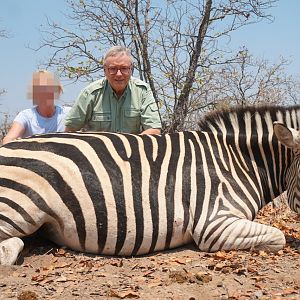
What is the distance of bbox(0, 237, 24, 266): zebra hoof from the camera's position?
11.8 feet

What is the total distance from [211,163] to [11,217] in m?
1.72

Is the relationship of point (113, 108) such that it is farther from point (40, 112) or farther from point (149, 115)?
point (40, 112)

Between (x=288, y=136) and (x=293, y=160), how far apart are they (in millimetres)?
294

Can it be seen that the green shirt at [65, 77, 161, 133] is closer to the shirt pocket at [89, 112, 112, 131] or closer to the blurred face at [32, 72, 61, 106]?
the shirt pocket at [89, 112, 112, 131]

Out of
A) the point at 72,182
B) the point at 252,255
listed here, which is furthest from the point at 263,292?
the point at 72,182

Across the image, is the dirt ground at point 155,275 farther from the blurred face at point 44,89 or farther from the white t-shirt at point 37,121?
the blurred face at point 44,89

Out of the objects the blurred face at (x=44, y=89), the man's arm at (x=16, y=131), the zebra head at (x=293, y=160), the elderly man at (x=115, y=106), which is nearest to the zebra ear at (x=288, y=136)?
the zebra head at (x=293, y=160)

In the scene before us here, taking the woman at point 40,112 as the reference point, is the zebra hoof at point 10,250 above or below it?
below

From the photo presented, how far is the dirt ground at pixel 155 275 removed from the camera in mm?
3070

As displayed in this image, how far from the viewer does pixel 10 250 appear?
3.64 metres

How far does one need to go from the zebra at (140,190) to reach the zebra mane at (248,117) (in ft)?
0.53

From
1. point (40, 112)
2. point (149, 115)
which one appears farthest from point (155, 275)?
point (40, 112)

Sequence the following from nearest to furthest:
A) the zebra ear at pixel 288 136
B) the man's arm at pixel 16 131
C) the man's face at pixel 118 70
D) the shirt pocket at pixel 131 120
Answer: the zebra ear at pixel 288 136
the man's arm at pixel 16 131
the man's face at pixel 118 70
the shirt pocket at pixel 131 120

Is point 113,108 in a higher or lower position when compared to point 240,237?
higher
